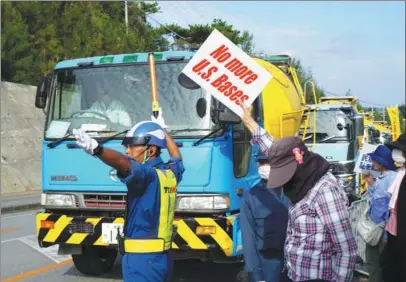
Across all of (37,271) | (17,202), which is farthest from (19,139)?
(37,271)

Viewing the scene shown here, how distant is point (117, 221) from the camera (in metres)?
6.10

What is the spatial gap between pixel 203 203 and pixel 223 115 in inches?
36.8

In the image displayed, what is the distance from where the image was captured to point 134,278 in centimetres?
370

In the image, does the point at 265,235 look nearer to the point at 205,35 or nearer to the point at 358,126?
the point at 205,35

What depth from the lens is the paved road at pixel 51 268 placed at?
23.9 ft

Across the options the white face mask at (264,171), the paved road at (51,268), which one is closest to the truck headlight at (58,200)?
the paved road at (51,268)

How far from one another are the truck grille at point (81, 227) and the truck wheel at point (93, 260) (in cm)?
81

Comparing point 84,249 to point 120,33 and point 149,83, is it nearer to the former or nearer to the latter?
point 149,83

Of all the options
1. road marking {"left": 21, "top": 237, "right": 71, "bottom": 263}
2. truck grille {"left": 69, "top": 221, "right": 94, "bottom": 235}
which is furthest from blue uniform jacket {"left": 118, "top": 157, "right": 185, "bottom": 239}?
road marking {"left": 21, "top": 237, "right": 71, "bottom": 263}

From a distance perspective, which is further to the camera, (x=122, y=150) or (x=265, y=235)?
(x=122, y=150)

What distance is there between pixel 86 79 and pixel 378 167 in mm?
3451

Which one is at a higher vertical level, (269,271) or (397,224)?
(397,224)

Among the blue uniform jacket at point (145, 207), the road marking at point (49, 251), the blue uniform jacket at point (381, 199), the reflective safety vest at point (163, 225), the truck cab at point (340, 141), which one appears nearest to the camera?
the blue uniform jacket at point (145, 207)

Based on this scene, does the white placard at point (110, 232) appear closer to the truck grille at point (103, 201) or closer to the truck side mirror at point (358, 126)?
the truck grille at point (103, 201)
